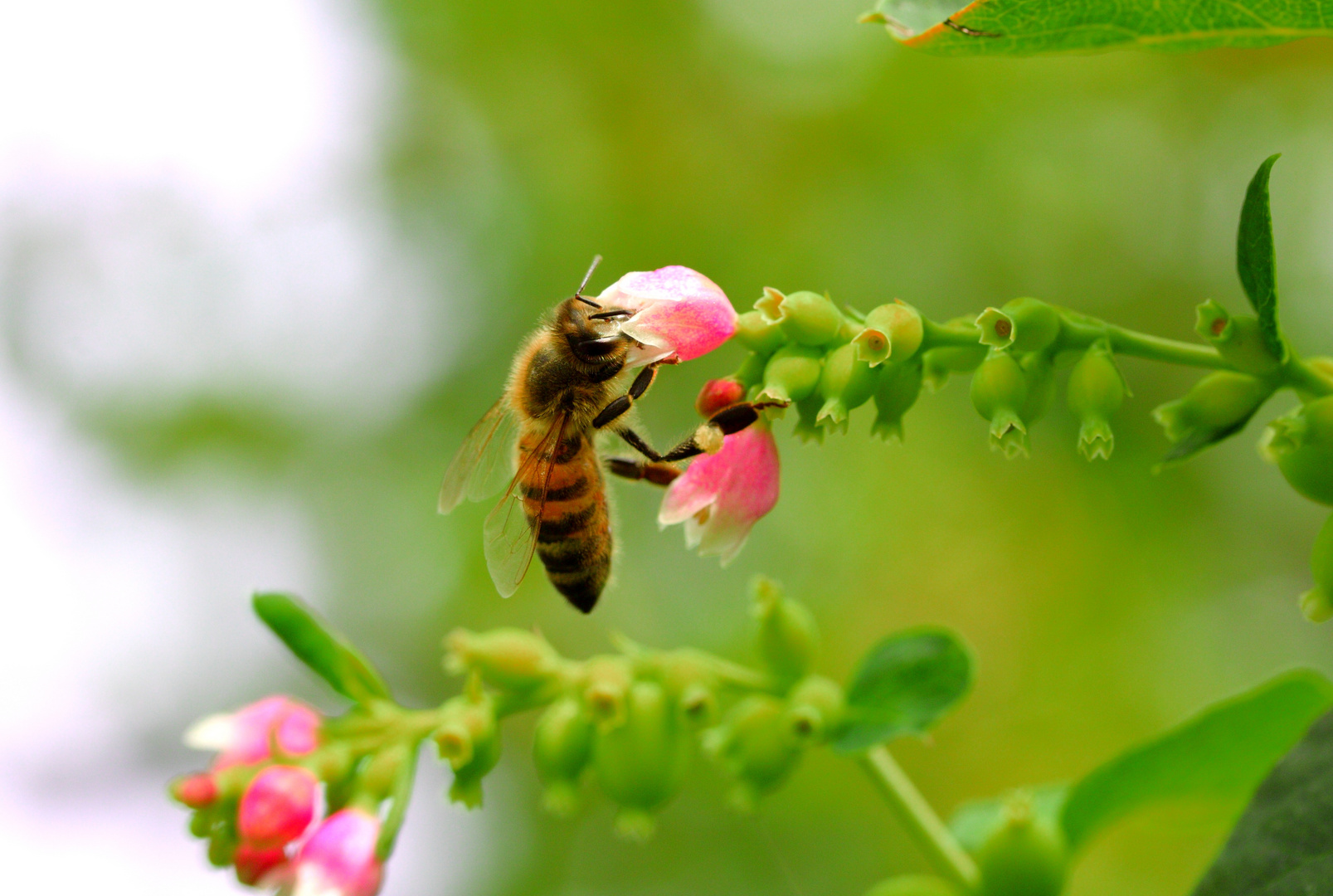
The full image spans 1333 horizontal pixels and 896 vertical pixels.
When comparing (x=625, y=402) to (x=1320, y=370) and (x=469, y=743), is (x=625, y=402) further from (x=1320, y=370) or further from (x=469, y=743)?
(x=1320, y=370)

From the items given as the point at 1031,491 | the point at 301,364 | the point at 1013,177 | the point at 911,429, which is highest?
the point at 301,364

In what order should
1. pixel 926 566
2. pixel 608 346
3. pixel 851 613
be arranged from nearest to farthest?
pixel 608 346
pixel 851 613
pixel 926 566

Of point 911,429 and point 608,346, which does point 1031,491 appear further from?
point 608,346

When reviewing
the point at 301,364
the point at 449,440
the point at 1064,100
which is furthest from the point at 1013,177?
the point at 301,364

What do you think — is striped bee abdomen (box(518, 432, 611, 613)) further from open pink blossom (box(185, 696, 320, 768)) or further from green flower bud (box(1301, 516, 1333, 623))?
green flower bud (box(1301, 516, 1333, 623))

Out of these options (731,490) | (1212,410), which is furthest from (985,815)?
(1212,410)

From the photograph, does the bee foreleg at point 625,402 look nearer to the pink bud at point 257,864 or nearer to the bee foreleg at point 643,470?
the bee foreleg at point 643,470
